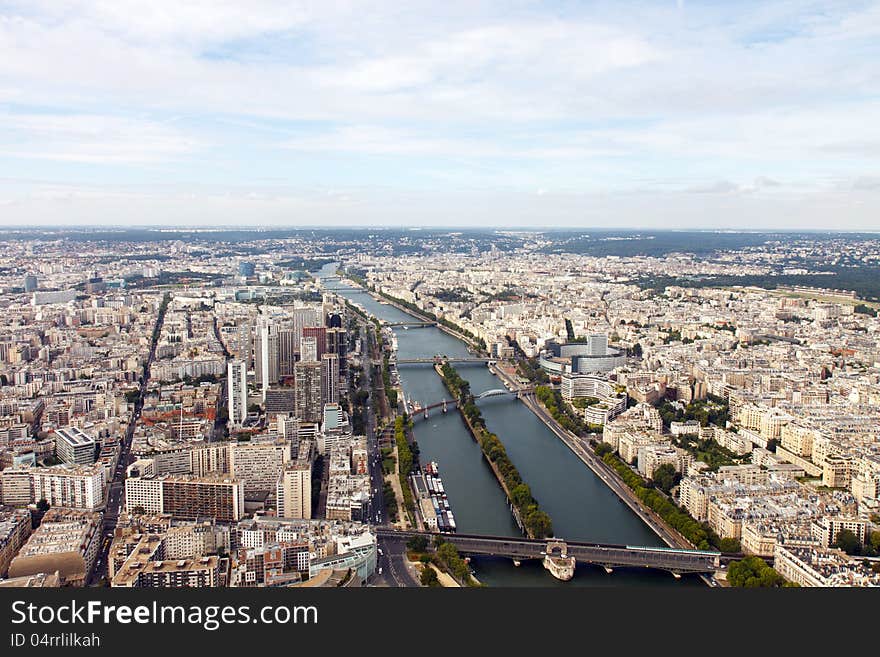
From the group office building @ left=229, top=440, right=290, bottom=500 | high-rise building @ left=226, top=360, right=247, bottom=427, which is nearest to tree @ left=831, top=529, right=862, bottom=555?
office building @ left=229, top=440, right=290, bottom=500

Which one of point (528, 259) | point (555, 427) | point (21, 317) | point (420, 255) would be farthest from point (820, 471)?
point (420, 255)

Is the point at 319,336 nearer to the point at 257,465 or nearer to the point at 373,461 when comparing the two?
the point at 373,461

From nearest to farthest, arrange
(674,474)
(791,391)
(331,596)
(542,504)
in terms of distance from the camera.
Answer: (331,596) → (542,504) → (674,474) → (791,391)

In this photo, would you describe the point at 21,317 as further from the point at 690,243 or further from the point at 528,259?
the point at 690,243

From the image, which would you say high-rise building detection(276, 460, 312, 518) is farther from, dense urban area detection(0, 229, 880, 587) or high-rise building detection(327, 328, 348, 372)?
high-rise building detection(327, 328, 348, 372)

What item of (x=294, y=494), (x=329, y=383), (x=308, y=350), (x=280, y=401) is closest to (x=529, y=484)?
(x=294, y=494)

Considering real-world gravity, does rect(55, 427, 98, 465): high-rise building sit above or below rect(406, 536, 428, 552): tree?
above
